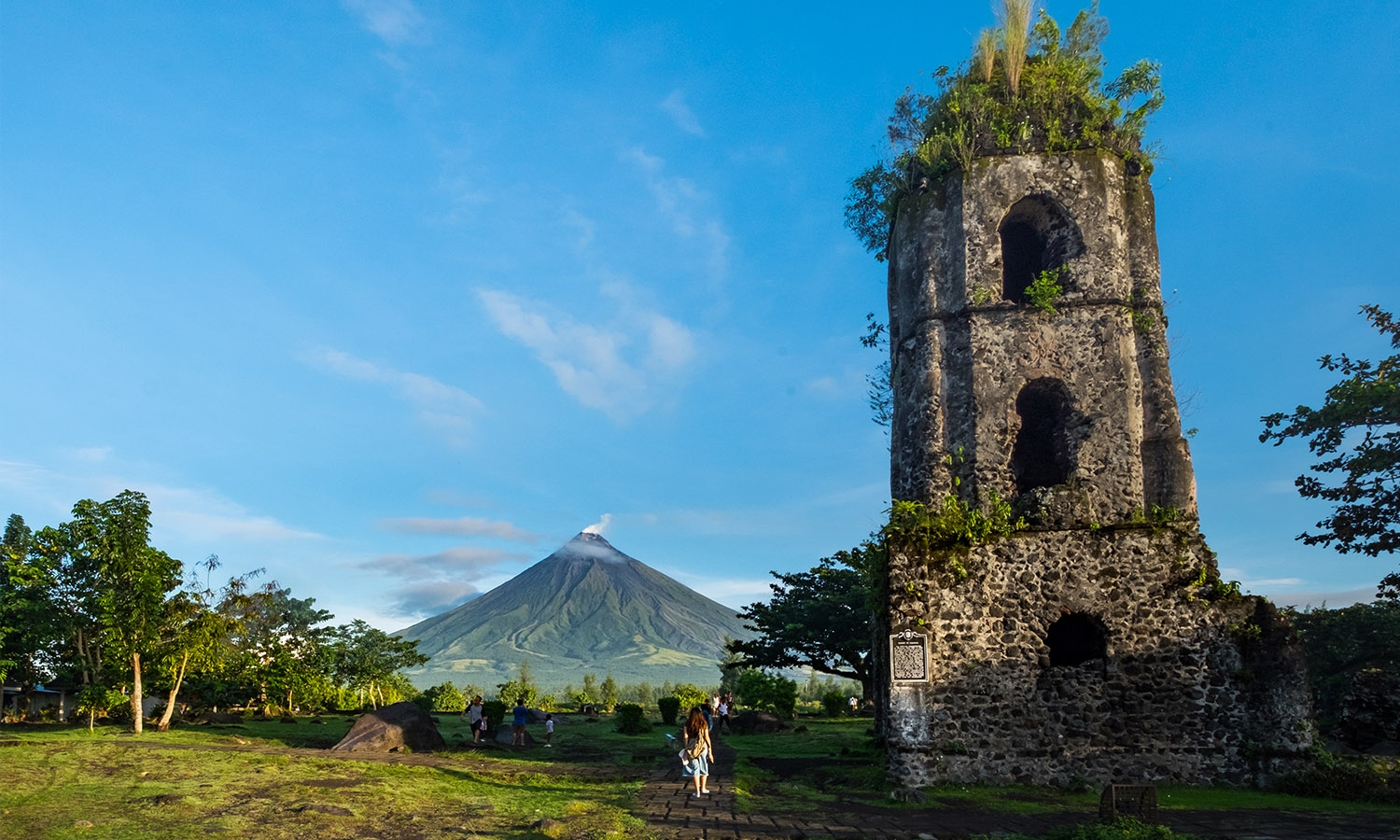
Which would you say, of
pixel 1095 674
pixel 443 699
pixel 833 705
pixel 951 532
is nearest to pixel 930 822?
pixel 1095 674

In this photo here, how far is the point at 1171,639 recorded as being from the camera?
13.9 metres

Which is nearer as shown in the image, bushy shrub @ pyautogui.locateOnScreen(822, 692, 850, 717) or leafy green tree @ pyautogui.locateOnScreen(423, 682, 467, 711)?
bushy shrub @ pyautogui.locateOnScreen(822, 692, 850, 717)

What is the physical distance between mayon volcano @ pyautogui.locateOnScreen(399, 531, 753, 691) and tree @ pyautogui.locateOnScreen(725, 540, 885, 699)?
10285cm

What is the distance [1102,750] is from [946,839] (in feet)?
18.1

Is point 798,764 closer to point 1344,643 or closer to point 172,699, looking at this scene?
point 172,699

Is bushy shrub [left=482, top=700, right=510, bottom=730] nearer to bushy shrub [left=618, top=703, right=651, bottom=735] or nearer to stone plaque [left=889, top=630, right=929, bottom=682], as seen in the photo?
bushy shrub [left=618, top=703, right=651, bottom=735]

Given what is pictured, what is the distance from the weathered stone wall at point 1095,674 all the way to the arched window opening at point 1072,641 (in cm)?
133

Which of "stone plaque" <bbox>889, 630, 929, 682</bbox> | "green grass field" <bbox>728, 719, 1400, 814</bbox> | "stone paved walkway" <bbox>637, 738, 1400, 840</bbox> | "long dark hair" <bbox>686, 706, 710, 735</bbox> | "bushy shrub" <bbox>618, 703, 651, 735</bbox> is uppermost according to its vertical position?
"stone plaque" <bbox>889, 630, 929, 682</bbox>

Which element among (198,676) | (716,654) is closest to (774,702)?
(198,676)

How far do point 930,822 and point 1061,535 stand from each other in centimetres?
588

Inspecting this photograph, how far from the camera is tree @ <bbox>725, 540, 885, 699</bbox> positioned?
2977 centimetres

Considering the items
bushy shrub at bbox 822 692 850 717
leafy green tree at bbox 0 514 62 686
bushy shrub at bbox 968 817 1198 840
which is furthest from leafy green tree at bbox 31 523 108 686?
bushy shrub at bbox 822 692 850 717

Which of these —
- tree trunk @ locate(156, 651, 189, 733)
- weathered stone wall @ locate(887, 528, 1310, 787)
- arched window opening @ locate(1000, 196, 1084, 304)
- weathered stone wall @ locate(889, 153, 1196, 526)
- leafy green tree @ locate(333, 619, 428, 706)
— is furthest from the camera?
leafy green tree @ locate(333, 619, 428, 706)

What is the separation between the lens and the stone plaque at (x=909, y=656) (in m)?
13.6
